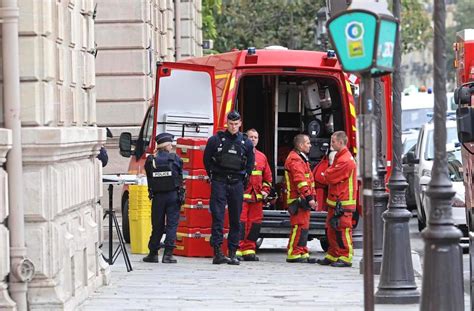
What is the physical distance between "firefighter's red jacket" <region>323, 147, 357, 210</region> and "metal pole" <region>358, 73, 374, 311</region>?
8.26 m

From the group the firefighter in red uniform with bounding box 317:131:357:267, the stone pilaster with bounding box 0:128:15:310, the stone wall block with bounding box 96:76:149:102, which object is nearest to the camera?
the stone pilaster with bounding box 0:128:15:310

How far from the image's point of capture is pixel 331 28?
9055 mm

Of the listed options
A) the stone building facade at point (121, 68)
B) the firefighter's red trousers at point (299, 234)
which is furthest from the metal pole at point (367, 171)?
the stone building facade at point (121, 68)

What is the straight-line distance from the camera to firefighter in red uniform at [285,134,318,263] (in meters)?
17.9

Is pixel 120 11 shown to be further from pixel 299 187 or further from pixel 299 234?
pixel 299 187

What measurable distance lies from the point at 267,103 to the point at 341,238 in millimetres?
3370

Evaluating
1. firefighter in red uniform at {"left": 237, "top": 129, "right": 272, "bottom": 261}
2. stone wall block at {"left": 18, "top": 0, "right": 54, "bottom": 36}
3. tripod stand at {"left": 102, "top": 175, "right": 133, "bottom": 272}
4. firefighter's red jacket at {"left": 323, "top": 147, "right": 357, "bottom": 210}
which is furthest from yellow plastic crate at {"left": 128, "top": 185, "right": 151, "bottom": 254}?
stone wall block at {"left": 18, "top": 0, "right": 54, "bottom": 36}

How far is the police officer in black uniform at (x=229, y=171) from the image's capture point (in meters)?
17.5

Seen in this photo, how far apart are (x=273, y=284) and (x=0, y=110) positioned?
4780 mm

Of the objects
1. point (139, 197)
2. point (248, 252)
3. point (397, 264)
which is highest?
point (139, 197)

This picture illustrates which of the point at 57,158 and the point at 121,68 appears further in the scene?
the point at 121,68

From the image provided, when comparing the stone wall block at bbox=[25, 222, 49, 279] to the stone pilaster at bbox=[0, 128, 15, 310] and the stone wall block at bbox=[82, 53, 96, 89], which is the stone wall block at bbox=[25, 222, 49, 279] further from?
the stone wall block at bbox=[82, 53, 96, 89]

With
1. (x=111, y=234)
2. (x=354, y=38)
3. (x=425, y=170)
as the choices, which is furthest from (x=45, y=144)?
(x=425, y=170)

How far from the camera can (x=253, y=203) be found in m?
18.5
